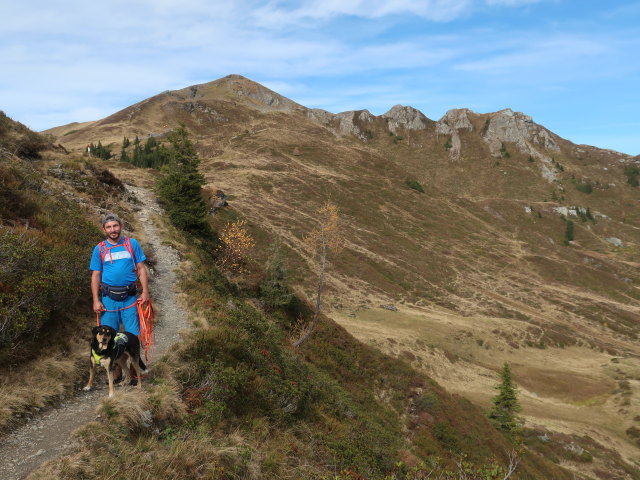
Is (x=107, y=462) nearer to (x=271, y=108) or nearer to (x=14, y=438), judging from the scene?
(x=14, y=438)

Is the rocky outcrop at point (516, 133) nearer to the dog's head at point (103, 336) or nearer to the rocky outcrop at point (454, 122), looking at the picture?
the rocky outcrop at point (454, 122)

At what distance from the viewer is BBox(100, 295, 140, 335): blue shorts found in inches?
222

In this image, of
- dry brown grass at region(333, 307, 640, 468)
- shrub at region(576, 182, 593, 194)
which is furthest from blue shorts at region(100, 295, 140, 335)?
shrub at region(576, 182, 593, 194)

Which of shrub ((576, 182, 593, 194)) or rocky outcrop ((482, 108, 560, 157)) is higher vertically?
rocky outcrop ((482, 108, 560, 157))

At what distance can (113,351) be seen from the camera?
18.0ft

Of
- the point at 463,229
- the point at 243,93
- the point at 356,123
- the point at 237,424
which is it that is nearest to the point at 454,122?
the point at 356,123

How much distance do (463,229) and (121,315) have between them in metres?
84.3

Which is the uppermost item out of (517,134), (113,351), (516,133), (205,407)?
(516,133)

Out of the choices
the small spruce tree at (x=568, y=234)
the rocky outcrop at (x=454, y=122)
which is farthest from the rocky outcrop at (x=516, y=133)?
the small spruce tree at (x=568, y=234)

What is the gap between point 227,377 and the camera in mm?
7281

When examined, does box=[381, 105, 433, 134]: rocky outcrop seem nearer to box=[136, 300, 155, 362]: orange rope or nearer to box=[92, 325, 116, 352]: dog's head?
box=[136, 300, 155, 362]: orange rope

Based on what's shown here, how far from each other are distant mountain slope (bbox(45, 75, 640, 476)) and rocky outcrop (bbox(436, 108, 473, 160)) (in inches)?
37.4

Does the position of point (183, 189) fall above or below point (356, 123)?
below

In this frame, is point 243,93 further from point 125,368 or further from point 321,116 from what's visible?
point 125,368
